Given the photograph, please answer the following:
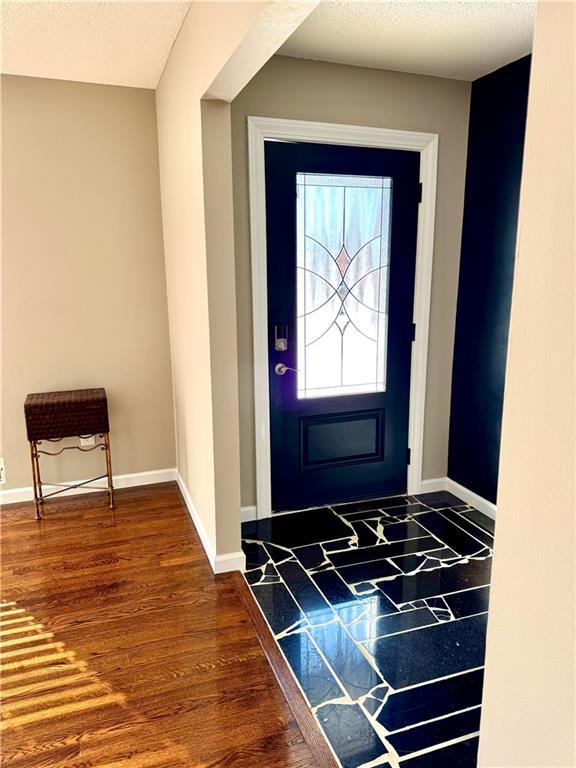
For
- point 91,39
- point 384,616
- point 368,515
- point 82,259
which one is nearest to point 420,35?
point 91,39

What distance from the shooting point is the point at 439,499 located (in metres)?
3.52

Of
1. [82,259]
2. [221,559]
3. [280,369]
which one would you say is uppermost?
[82,259]

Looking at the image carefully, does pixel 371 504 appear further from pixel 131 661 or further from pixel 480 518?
pixel 131 661

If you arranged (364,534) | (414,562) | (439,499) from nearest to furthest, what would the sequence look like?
(414,562)
(364,534)
(439,499)

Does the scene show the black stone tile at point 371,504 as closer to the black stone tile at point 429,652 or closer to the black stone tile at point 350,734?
the black stone tile at point 429,652

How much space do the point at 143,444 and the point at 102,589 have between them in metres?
1.30

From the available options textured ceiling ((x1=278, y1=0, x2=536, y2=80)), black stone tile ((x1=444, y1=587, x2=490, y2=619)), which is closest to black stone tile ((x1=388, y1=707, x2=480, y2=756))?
black stone tile ((x1=444, y1=587, x2=490, y2=619))

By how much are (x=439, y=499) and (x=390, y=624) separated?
1.37 metres

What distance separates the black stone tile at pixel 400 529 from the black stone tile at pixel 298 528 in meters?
0.21

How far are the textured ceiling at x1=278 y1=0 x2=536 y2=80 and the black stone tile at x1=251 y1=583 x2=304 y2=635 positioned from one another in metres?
2.58

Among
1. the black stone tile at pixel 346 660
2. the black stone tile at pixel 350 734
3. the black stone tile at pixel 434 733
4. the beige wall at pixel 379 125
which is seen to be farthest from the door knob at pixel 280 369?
the black stone tile at pixel 434 733

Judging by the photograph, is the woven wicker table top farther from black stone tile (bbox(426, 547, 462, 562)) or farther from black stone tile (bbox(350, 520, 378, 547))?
black stone tile (bbox(426, 547, 462, 562))

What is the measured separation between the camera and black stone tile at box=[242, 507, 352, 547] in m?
3.01

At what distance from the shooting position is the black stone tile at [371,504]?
132 inches
